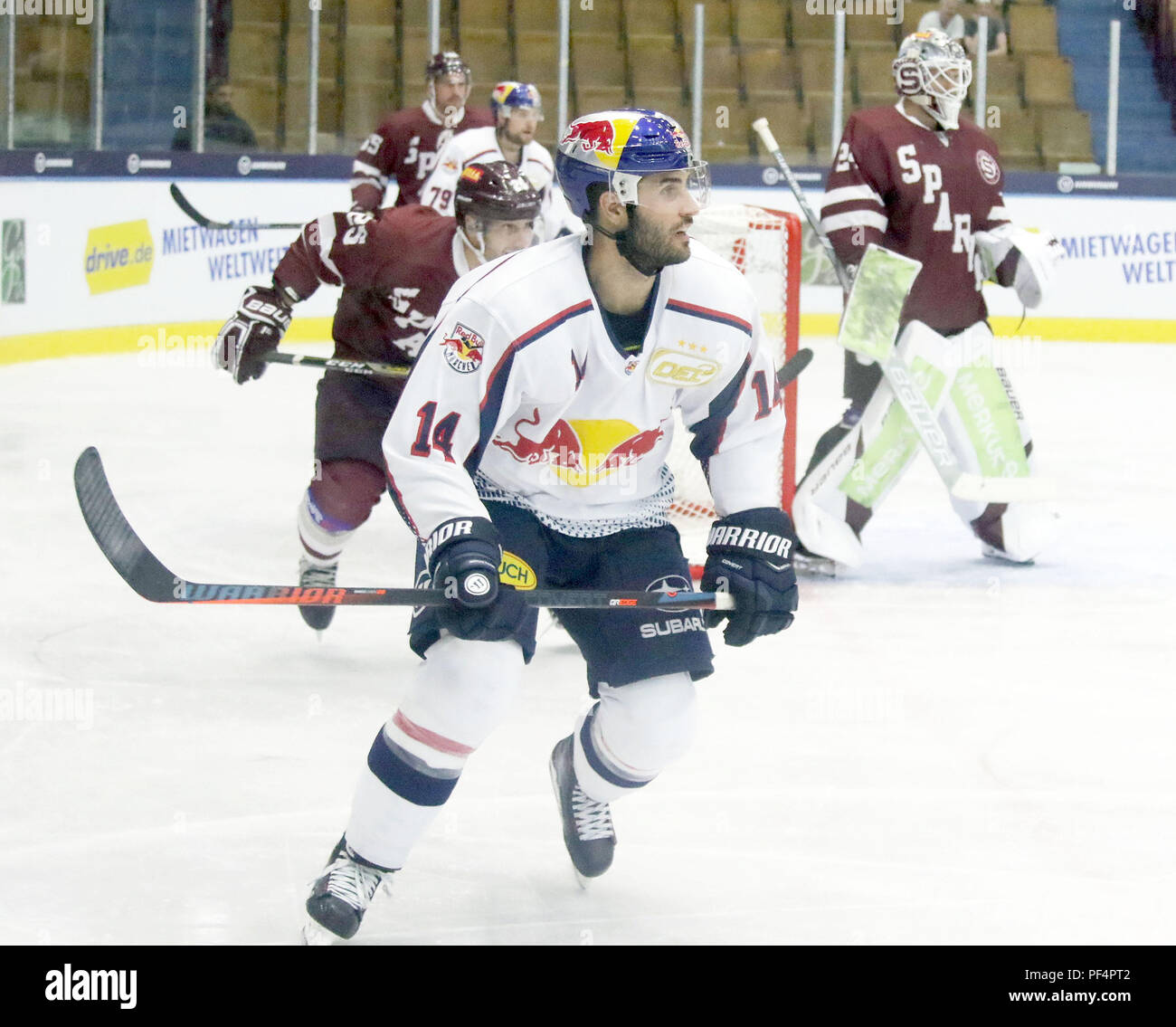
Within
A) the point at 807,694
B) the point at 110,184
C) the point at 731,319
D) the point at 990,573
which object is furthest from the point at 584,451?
the point at 110,184

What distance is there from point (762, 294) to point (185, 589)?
3581 millimetres

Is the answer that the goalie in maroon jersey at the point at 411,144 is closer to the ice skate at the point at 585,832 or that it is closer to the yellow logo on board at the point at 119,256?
the yellow logo on board at the point at 119,256

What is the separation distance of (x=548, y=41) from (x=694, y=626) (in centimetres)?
816

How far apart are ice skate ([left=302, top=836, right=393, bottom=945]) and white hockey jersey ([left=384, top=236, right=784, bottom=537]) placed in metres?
0.44

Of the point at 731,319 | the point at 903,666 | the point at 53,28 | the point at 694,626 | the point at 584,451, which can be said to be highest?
the point at 53,28

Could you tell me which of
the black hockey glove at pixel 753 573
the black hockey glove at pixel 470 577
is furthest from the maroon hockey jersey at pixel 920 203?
the black hockey glove at pixel 470 577

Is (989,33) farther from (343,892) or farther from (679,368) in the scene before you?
(343,892)

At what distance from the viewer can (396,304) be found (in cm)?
394

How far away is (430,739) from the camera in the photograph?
233 cm

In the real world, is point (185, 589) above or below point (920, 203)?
below

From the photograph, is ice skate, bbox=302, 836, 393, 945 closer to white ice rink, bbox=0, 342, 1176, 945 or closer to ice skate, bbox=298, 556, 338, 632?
white ice rink, bbox=0, 342, 1176, 945

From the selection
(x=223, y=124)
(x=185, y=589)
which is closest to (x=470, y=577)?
(x=185, y=589)

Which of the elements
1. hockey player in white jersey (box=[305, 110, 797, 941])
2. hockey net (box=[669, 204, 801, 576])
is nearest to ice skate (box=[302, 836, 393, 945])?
hockey player in white jersey (box=[305, 110, 797, 941])
